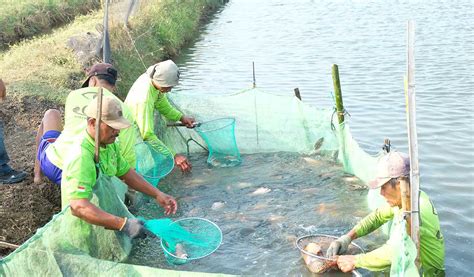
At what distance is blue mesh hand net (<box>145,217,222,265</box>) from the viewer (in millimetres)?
3939

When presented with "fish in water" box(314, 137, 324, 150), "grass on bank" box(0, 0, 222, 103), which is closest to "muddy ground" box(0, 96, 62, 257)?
"grass on bank" box(0, 0, 222, 103)

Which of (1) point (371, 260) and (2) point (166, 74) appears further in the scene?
(2) point (166, 74)

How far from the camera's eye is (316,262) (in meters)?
4.53

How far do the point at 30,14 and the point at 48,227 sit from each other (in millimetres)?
13474

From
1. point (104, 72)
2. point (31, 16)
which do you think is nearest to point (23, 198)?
point (104, 72)

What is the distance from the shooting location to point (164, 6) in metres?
17.6

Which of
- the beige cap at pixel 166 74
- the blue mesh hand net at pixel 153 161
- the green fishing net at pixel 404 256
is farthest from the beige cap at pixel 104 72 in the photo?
the green fishing net at pixel 404 256

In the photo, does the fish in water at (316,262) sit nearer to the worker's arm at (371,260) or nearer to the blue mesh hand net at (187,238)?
the worker's arm at (371,260)

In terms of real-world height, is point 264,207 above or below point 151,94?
below

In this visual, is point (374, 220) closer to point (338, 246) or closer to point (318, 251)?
point (338, 246)

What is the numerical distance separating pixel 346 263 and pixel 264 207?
2024mm

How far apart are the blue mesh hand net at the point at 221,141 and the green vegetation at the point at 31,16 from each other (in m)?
8.10

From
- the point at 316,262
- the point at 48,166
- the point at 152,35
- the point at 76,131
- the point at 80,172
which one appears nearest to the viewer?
the point at 80,172

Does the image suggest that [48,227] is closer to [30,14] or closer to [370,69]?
[370,69]
